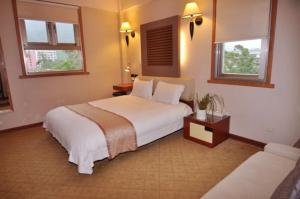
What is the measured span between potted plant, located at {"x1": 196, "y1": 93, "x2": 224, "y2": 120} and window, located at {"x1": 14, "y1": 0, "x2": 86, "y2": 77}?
2935mm

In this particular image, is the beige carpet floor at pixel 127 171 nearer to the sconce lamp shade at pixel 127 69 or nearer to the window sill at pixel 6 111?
the window sill at pixel 6 111

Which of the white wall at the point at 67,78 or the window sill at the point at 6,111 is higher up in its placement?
the white wall at the point at 67,78

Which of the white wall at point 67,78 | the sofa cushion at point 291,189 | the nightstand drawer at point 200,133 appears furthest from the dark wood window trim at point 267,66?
the white wall at point 67,78

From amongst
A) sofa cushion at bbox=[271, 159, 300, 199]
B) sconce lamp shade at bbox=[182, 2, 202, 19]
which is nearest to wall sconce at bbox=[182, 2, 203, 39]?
sconce lamp shade at bbox=[182, 2, 202, 19]

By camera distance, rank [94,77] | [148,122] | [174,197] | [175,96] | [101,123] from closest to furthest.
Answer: [174,197], [101,123], [148,122], [175,96], [94,77]

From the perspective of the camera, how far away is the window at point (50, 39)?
3.78 meters

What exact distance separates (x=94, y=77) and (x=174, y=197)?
11.9 ft

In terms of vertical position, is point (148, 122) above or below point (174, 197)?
above

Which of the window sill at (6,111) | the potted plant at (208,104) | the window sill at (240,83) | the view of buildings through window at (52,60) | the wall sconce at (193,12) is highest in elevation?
the wall sconce at (193,12)

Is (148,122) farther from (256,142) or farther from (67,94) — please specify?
(67,94)

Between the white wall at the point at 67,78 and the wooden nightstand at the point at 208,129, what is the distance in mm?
2698

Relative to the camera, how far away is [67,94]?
4.40 m

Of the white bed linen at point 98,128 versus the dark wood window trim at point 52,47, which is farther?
the dark wood window trim at point 52,47

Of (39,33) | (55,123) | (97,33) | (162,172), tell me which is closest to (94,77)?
(97,33)
